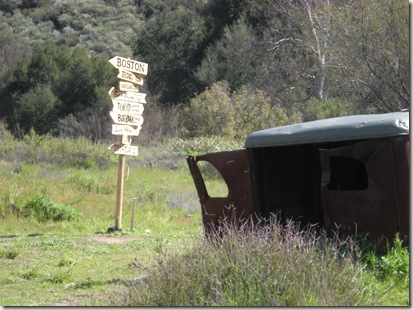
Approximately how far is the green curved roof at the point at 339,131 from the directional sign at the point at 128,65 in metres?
6.00

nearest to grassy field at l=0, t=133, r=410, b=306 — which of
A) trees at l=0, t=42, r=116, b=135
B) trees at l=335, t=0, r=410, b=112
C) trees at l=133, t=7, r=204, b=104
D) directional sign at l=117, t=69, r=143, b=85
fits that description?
directional sign at l=117, t=69, r=143, b=85

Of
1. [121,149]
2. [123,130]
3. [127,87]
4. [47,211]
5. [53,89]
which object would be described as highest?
[53,89]

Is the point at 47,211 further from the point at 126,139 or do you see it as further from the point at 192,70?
the point at 192,70

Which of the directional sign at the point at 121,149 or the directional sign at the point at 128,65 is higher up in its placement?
the directional sign at the point at 128,65

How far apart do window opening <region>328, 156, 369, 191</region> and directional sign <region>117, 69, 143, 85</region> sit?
242 inches

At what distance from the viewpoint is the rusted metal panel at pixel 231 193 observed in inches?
369

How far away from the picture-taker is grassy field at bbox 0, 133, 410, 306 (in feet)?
20.8

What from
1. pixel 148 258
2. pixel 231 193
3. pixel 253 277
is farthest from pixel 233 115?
pixel 253 277

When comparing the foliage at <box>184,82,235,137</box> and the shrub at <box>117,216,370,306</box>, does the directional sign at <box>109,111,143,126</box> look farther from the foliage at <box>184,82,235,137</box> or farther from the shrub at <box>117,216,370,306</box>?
the foliage at <box>184,82,235,137</box>

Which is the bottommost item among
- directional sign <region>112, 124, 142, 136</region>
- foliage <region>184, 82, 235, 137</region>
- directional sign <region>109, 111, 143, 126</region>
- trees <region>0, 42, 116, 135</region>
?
directional sign <region>112, 124, 142, 136</region>

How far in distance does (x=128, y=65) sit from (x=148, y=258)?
5.31 m

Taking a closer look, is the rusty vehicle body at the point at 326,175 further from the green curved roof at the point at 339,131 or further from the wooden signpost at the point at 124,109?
the wooden signpost at the point at 124,109

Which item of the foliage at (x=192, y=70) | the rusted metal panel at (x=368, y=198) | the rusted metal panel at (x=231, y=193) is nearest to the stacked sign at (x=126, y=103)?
the rusted metal panel at (x=231, y=193)

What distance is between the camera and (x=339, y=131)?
26.5 feet
